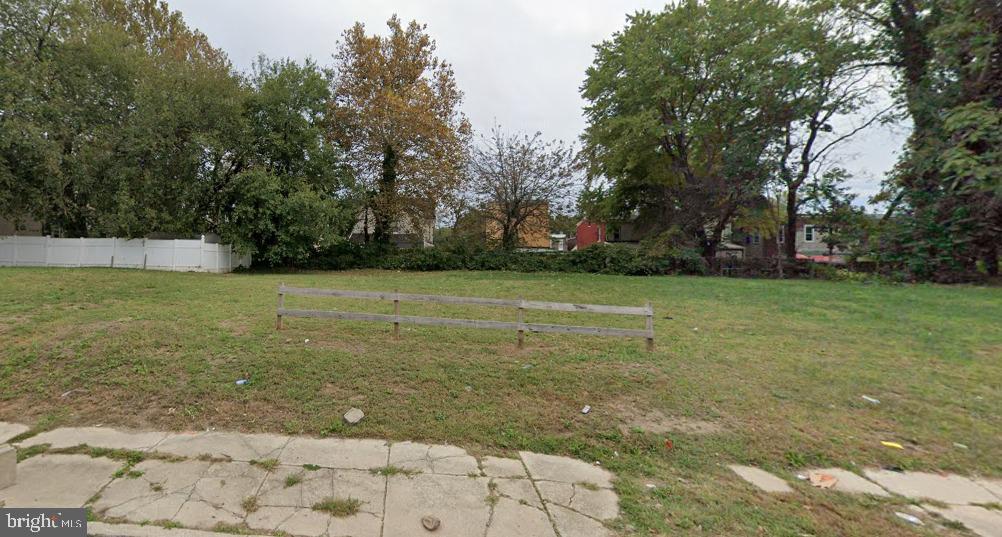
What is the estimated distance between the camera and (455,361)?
5.48 metres

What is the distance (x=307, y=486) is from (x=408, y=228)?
23.6 m

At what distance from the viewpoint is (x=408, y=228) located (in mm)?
25656

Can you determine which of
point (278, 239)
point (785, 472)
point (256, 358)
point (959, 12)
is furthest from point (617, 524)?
point (959, 12)

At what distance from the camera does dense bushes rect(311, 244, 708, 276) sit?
70.8ft

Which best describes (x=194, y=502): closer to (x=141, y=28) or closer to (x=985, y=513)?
(x=985, y=513)

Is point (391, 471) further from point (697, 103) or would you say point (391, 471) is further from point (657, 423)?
point (697, 103)

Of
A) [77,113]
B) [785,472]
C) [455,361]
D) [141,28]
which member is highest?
[141,28]

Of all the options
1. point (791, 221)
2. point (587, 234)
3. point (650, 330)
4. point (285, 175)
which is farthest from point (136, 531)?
point (587, 234)

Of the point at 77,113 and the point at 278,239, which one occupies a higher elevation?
the point at 77,113

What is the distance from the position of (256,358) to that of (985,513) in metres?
7.20

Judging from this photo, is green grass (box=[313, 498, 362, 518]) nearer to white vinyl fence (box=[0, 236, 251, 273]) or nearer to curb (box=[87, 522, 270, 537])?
curb (box=[87, 522, 270, 537])

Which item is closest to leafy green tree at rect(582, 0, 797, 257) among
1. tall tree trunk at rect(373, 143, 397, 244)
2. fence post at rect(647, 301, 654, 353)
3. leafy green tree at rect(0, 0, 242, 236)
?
tall tree trunk at rect(373, 143, 397, 244)

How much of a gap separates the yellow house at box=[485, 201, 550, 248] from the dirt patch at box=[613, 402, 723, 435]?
2104cm

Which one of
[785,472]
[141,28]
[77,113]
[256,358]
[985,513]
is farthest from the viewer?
[141,28]
